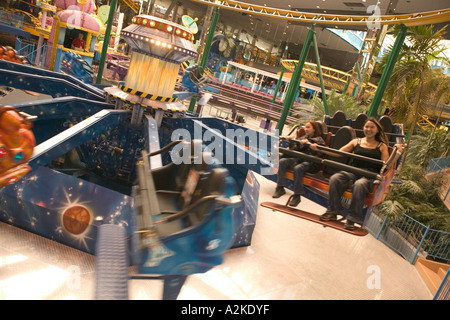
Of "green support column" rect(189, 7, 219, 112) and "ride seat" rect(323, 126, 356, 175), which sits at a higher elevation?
"green support column" rect(189, 7, 219, 112)

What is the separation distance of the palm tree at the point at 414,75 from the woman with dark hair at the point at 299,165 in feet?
18.6

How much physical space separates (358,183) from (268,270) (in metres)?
1.61

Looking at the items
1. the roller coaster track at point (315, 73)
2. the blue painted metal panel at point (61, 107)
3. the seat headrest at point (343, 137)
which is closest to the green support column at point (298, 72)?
the seat headrest at point (343, 137)

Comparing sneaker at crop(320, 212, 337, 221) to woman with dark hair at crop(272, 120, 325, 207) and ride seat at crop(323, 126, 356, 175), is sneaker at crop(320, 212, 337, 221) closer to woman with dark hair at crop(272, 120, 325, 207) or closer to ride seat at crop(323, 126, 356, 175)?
woman with dark hair at crop(272, 120, 325, 207)

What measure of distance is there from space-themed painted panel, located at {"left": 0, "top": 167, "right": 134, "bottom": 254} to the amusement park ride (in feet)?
0.04

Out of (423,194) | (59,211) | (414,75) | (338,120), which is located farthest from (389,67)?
(423,194)

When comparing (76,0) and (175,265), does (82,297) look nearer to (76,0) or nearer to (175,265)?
(175,265)

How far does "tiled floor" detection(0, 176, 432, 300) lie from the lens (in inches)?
123

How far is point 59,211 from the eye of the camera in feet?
12.0

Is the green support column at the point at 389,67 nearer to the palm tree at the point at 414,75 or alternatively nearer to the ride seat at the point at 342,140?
the ride seat at the point at 342,140

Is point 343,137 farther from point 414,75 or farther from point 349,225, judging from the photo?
point 414,75

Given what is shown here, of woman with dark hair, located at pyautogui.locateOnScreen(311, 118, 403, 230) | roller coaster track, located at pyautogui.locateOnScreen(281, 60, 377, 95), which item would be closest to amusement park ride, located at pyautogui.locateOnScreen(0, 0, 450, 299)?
woman with dark hair, located at pyautogui.locateOnScreen(311, 118, 403, 230)

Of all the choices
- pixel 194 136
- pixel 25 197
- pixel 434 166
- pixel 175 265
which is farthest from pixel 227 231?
pixel 434 166
